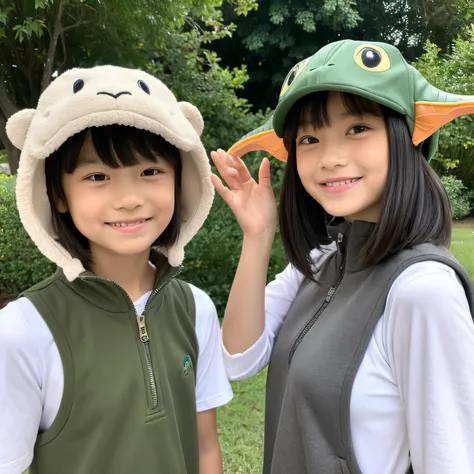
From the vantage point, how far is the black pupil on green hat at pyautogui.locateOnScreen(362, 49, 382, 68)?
1310 millimetres

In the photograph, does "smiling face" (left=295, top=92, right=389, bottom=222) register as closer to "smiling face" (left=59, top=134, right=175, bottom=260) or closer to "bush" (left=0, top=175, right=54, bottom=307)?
"smiling face" (left=59, top=134, right=175, bottom=260)

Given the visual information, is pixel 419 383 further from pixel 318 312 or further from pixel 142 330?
pixel 142 330

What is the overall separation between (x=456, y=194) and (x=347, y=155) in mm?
9102

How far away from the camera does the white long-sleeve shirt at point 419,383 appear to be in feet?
3.59

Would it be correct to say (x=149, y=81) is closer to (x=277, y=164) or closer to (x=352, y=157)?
(x=352, y=157)

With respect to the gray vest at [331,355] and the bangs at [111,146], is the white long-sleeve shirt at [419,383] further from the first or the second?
the bangs at [111,146]

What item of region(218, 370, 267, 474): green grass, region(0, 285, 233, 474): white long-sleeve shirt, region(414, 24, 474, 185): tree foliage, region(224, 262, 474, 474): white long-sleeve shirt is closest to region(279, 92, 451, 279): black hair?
region(224, 262, 474, 474): white long-sleeve shirt

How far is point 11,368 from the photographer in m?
1.17

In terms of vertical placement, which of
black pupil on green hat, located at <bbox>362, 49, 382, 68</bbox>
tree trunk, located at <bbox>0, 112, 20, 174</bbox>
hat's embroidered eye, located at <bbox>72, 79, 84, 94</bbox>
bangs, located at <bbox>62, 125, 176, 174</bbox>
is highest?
tree trunk, located at <bbox>0, 112, 20, 174</bbox>

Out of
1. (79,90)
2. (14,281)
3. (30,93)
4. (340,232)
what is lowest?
(14,281)

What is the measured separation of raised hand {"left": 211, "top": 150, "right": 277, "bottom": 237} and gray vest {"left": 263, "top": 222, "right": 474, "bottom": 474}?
29cm

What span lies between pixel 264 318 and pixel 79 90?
88 cm

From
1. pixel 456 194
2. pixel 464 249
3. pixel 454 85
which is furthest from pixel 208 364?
pixel 456 194

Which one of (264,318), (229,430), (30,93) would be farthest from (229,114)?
(264,318)
